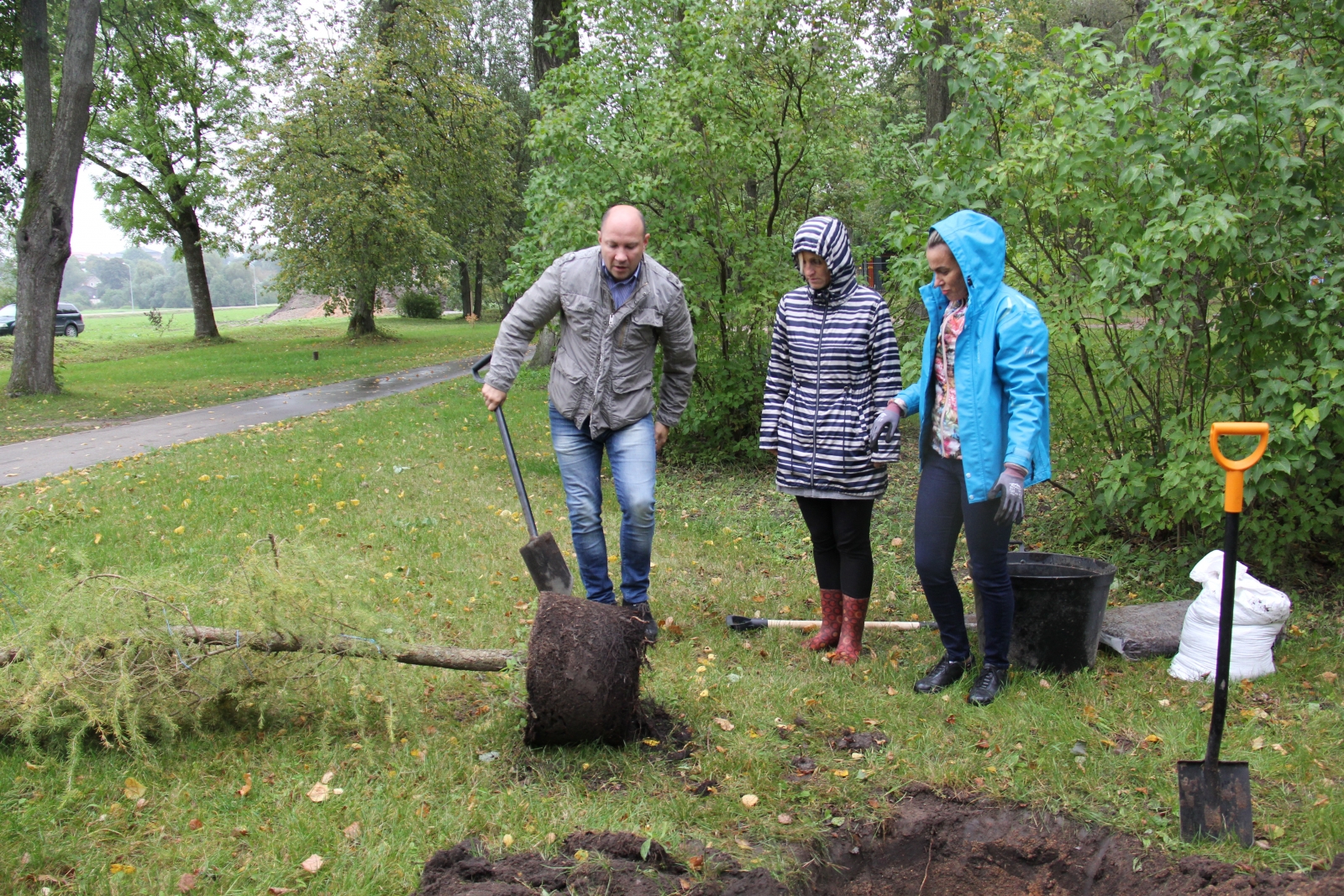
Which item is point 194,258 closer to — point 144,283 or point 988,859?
point 988,859

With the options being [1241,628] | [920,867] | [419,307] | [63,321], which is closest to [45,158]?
[920,867]

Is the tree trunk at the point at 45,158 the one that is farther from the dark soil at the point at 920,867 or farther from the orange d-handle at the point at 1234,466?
the orange d-handle at the point at 1234,466

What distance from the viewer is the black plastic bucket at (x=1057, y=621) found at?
13.2 feet

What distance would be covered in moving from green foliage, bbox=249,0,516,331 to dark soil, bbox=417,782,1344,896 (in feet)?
68.3

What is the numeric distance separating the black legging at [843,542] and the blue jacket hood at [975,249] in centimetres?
110

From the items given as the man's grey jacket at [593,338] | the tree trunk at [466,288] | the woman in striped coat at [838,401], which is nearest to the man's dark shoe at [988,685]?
the woman in striped coat at [838,401]

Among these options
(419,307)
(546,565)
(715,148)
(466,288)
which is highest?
(466,288)

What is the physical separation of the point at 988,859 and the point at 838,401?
195 cm

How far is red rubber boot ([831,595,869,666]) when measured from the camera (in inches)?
171

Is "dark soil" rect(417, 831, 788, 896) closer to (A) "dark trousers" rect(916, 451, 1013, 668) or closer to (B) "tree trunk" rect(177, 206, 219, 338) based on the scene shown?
(A) "dark trousers" rect(916, 451, 1013, 668)

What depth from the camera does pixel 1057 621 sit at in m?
4.07

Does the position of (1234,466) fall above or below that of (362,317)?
below

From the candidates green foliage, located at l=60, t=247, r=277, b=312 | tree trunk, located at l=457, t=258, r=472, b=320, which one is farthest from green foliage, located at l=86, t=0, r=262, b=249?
green foliage, located at l=60, t=247, r=277, b=312

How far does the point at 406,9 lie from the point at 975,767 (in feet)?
77.2
